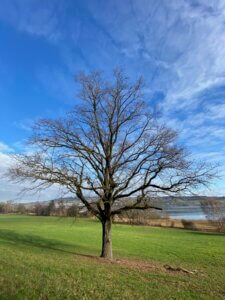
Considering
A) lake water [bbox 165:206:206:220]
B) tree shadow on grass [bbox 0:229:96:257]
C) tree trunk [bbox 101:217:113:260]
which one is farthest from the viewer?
tree shadow on grass [bbox 0:229:96:257]

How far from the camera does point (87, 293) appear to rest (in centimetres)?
778

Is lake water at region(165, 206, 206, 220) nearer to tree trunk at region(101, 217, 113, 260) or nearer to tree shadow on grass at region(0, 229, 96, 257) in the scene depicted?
tree trunk at region(101, 217, 113, 260)

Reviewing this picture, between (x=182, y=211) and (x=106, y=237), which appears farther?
(x=182, y=211)

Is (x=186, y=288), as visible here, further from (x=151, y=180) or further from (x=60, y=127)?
(x=60, y=127)

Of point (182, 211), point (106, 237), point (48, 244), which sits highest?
point (182, 211)

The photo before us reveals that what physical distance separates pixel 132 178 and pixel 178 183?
272cm

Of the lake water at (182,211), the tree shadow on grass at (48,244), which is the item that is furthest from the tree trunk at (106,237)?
the lake water at (182,211)

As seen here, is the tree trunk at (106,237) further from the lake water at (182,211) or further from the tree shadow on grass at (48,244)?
the lake water at (182,211)

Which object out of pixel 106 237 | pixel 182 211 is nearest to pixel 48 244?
pixel 106 237

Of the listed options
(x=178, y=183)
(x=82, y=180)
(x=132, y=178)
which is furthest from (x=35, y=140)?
(x=178, y=183)

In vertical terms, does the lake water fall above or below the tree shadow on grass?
above

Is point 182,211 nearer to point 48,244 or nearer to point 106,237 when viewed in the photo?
point 48,244

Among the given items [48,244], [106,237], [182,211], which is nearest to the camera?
[106,237]

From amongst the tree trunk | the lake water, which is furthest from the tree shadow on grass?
the lake water
